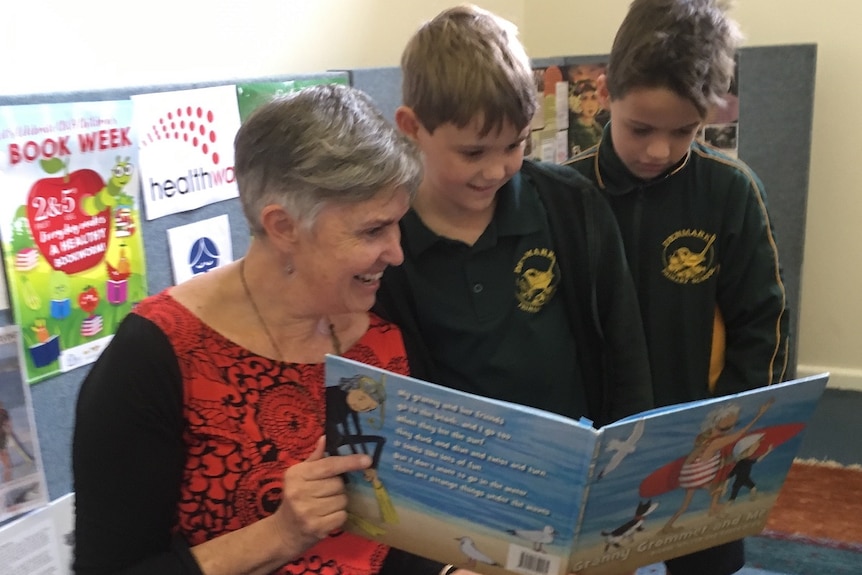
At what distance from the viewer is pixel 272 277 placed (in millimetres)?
943

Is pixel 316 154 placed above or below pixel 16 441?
above

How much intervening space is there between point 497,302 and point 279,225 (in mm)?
309

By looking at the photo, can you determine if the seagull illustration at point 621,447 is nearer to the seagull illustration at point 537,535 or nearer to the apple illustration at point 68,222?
the seagull illustration at point 537,535

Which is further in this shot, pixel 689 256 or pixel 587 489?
pixel 689 256

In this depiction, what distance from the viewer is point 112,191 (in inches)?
45.8

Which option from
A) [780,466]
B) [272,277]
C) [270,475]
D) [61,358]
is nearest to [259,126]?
[272,277]

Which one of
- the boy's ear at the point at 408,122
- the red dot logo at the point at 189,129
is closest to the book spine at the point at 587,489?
the boy's ear at the point at 408,122

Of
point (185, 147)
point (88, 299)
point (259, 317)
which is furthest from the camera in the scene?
point (185, 147)

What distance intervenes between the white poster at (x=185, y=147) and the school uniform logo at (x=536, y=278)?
462 millimetres

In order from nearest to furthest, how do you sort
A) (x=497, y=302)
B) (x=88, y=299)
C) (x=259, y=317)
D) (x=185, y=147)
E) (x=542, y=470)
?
(x=542, y=470) < (x=259, y=317) < (x=497, y=302) < (x=88, y=299) < (x=185, y=147)

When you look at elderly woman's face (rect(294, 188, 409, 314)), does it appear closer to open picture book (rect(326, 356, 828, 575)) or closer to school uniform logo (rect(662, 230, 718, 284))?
open picture book (rect(326, 356, 828, 575))

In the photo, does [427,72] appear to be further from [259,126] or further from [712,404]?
[712,404]

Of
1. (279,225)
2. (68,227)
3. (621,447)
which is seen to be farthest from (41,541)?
(621,447)

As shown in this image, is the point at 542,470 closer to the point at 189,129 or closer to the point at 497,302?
the point at 497,302
